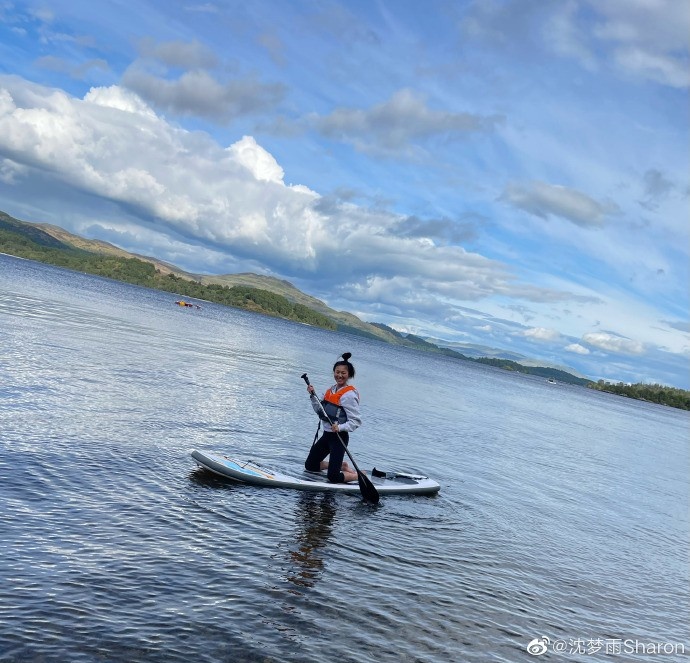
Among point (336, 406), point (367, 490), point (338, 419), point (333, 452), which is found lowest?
point (367, 490)

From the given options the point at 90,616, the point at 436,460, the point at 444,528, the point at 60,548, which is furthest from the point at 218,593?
the point at 436,460

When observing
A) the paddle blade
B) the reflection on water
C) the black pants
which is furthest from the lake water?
the black pants

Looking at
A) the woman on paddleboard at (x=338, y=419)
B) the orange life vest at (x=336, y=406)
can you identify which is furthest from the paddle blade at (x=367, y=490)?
the orange life vest at (x=336, y=406)

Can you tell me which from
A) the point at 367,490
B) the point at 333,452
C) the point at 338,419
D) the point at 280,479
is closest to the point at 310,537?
the point at 280,479

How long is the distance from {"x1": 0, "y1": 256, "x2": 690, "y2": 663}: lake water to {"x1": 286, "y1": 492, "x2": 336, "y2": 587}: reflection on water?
0.06 meters

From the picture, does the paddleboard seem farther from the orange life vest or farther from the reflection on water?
the orange life vest

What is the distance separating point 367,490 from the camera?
1797 centimetres

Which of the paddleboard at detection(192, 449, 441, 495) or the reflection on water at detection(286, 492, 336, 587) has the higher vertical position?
the paddleboard at detection(192, 449, 441, 495)

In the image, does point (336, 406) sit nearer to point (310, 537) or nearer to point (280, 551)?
point (310, 537)

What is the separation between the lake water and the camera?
9.05m

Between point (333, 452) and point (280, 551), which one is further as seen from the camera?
point (333, 452)

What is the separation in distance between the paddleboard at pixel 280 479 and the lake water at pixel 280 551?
0.42m

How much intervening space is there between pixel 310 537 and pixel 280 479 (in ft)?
12.0

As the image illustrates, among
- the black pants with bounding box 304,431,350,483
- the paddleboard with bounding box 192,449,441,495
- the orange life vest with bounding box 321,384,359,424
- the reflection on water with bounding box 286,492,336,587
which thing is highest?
the orange life vest with bounding box 321,384,359,424
